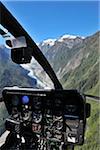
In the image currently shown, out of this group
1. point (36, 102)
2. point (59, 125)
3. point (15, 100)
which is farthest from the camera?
point (15, 100)

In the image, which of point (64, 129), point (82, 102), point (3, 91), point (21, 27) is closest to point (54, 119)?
point (64, 129)

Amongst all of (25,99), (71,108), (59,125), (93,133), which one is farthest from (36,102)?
(93,133)

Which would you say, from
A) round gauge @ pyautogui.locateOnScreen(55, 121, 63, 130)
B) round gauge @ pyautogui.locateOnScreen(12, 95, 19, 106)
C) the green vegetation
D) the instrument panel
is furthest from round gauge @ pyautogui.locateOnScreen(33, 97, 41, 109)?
the green vegetation

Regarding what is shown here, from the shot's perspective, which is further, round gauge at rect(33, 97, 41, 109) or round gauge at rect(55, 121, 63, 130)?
round gauge at rect(33, 97, 41, 109)

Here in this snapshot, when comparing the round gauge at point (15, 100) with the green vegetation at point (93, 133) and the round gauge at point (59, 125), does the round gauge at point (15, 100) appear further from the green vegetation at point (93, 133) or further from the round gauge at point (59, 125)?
the green vegetation at point (93, 133)

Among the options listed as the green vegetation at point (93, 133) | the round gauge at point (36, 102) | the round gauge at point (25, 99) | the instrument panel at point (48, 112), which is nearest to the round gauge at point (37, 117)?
the instrument panel at point (48, 112)

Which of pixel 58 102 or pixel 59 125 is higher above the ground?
pixel 58 102

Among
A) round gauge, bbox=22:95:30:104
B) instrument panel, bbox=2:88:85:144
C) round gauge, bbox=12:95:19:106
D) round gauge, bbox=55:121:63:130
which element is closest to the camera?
instrument panel, bbox=2:88:85:144

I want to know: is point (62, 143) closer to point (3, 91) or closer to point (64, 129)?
point (64, 129)

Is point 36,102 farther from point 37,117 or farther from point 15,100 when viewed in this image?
point 15,100

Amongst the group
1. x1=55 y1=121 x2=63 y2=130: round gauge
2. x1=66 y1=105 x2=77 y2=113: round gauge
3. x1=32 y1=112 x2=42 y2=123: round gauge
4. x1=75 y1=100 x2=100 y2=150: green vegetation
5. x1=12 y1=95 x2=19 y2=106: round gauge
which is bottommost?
x1=75 y1=100 x2=100 y2=150: green vegetation

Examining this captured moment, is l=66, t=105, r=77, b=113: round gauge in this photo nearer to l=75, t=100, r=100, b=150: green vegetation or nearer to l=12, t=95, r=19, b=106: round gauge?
l=12, t=95, r=19, b=106: round gauge
